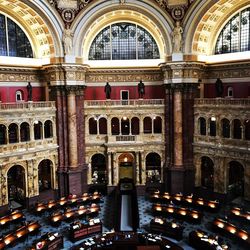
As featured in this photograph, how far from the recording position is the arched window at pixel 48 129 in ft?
104

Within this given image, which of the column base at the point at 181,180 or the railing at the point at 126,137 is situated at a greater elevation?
the railing at the point at 126,137

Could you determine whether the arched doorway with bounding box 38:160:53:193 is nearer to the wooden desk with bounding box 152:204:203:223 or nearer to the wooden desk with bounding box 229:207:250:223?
the wooden desk with bounding box 152:204:203:223

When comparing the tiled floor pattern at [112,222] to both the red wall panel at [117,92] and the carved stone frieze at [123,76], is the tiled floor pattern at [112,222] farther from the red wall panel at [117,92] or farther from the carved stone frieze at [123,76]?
the carved stone frieze at [123,76]

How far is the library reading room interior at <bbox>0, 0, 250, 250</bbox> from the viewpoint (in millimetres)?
28500

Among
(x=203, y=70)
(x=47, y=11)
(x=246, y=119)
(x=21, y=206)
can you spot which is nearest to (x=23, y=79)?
(x=47, y=11)

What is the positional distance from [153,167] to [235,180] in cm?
835

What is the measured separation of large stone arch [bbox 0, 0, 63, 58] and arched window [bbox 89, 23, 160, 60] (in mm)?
4813

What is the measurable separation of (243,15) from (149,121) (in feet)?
44.9

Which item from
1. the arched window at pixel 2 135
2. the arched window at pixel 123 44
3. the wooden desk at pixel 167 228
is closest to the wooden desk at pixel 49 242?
the wooden desk at pixel 167 228

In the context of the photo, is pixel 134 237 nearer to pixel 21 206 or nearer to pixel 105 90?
pixel 21 206

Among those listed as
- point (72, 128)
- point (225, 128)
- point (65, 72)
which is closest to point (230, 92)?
point (225, 128)

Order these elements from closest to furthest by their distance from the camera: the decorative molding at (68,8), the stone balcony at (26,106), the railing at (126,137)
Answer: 1. the stone balcony at (26,106)
2. the decorative molding at (68,8)
3. the railing at (126,137)

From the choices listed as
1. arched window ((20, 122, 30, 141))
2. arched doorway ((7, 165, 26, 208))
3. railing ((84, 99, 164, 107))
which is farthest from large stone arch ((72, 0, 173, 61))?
arched doorway ((7, 165, 26, 208))

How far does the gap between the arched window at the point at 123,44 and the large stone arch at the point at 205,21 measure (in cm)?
470
